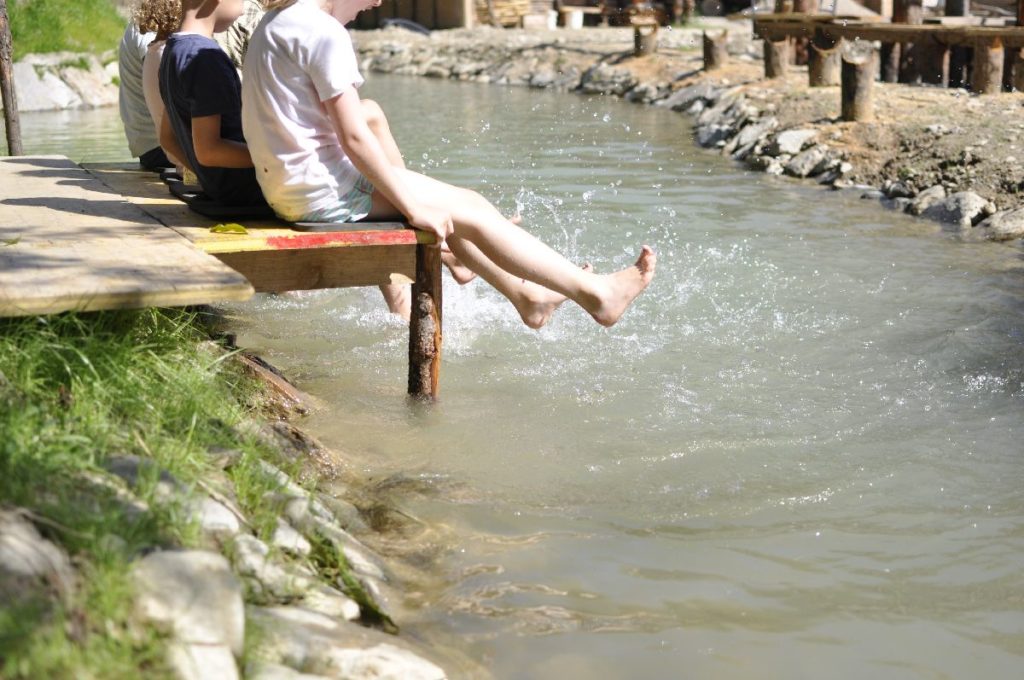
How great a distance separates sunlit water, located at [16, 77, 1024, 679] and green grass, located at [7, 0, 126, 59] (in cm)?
1356

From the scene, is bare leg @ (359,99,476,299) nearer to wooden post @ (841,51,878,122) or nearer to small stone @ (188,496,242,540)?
small stone @ (188,496,242,540)

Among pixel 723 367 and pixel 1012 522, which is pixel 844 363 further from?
pixel 1012 522

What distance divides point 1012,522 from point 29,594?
11.2 ft

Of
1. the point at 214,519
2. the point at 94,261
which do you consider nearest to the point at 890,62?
the point at 94,261

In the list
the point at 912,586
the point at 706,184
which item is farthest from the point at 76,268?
the point at 706,184

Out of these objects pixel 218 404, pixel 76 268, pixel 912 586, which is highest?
pixel 76 268

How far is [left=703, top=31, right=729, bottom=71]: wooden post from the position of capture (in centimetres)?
1922

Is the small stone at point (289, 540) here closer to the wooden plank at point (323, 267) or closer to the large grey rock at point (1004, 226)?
the wooden plank at point (323, 267)

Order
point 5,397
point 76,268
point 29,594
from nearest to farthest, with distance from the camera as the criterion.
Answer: point 29,594, point 5,397, point 76,268

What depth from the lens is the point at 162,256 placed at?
4270 mm

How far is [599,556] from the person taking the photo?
13.7 feet

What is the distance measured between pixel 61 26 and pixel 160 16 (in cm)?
1615

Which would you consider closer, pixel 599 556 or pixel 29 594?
pixel 29 594

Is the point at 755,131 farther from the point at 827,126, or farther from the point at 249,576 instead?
the point at 249,576
